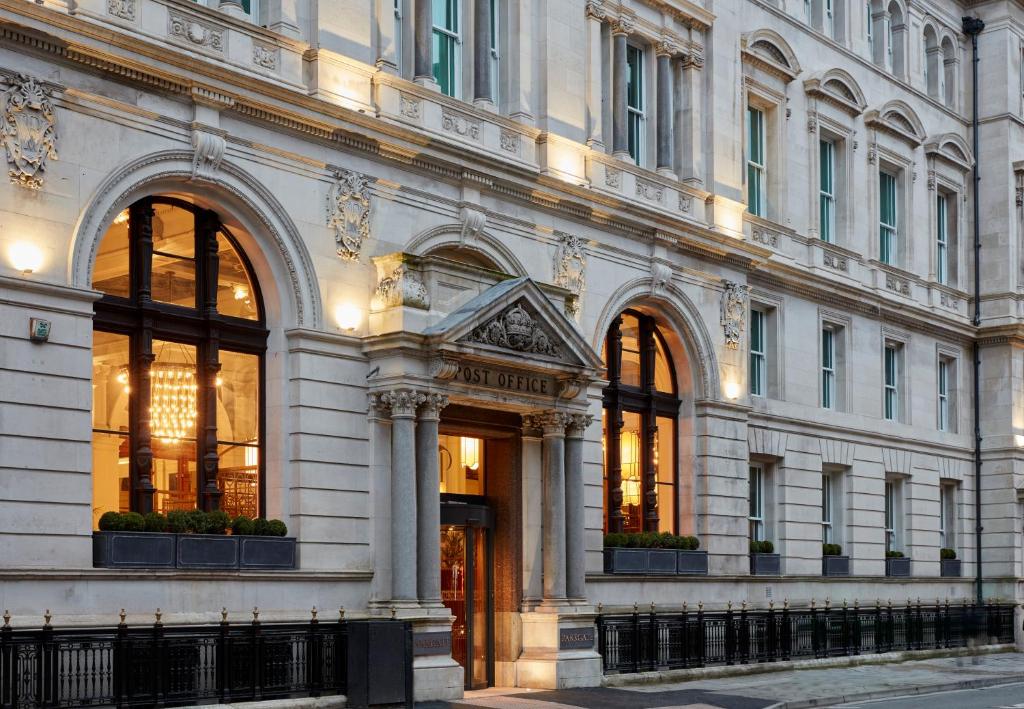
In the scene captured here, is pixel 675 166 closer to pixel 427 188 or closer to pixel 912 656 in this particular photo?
pixel 427 188

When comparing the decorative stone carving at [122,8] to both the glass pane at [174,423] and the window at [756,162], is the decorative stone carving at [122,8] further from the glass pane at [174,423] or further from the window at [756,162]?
the window at [756,162]

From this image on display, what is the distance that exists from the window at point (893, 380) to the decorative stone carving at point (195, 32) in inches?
962

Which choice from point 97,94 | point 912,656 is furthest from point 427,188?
point 912,656

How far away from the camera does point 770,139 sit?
1437 inches

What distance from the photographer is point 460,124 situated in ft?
86.4

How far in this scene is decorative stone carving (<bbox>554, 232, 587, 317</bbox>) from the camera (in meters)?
28.5

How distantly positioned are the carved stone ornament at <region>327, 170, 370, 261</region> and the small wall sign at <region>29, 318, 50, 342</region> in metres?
5.67

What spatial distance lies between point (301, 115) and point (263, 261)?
92.4 inches

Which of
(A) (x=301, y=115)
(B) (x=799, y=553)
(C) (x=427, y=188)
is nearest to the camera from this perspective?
(A) (x=301, y=115)

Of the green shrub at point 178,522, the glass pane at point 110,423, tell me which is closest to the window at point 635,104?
the glass pane at point 110,423

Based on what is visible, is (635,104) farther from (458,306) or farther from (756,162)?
(458,306)

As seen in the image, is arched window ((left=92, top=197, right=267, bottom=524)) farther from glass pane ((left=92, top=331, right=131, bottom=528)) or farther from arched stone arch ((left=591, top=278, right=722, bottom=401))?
arched stone arch ((left=591, top=278, right=722, bottom=401))

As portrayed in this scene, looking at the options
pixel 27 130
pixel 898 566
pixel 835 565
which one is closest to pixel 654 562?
pixel 835 565

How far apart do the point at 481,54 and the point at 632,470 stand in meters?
9.55
